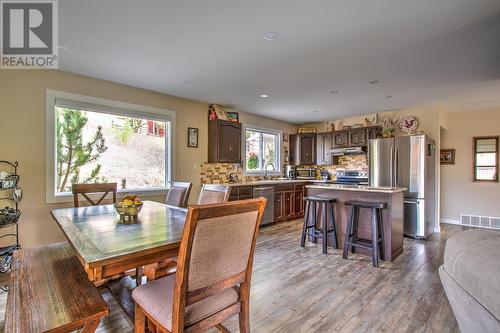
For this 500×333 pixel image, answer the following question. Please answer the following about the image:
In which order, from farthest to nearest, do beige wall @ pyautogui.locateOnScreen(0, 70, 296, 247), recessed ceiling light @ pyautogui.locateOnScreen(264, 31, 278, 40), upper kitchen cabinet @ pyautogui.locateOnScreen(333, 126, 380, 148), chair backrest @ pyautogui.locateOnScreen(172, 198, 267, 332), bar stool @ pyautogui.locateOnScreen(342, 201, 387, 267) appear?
upper kitchen cabinet @ pyautogui.locateOnScreen(333, 126, 380, 148), bar stool @ pyautogui.locateOnScreen(342, 201, 387, 267), beige wall @ pyautogui.locateOnScreen(0, 70, 296, 247), recessed ceiling light @ pyautogui.locateOnScreen(264, 31, 278, 40), chair backrest @ pyautogui.locateOnScreen(172, 198, 267, 332)

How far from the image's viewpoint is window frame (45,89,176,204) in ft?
10.3

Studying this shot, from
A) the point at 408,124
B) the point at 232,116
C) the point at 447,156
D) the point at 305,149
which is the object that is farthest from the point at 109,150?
the point at 447,156

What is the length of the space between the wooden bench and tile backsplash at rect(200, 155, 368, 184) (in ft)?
10.4

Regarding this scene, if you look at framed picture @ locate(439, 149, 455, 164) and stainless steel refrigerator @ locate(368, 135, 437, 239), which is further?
framed picture @ locate(439, 149, 455, 164)

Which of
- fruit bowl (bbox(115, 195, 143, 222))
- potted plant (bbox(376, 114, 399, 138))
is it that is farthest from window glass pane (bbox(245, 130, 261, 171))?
fruit bowl (bbox(115, 195, 143, 222))

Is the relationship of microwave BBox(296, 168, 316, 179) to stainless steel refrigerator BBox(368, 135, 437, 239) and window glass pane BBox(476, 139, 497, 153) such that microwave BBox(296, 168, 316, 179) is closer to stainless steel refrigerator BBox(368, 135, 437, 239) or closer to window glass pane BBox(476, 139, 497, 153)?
stainless steel refrigerator BBox(368, 135, 437, 239)

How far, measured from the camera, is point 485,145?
5129 mm

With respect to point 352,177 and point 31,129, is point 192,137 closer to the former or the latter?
point 31,129

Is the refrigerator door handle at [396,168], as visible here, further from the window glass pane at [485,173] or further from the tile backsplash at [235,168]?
the window glass pane at [485,173]

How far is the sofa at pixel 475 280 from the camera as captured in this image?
26.1 inches

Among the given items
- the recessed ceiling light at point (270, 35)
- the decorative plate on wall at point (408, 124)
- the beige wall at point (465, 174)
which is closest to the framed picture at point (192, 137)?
the recessed ceiling light at point (270, 35)

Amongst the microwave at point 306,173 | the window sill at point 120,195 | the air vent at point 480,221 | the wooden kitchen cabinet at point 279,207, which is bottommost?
the air vent at point 480,221

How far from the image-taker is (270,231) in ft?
15.4

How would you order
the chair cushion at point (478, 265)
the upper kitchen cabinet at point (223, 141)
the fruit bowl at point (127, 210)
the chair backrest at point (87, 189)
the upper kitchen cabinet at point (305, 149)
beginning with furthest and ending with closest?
the upper kitchen cabinet at point (305, 149)
the upper kitchen cabinet at point (223, 141)
the chair backrest at point (87, 189)
the fruit bowl at point (127, 210)
the chair cushion at point (478, 265)
